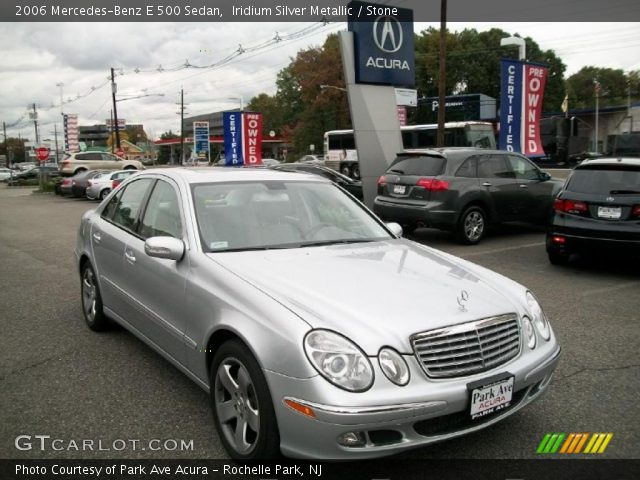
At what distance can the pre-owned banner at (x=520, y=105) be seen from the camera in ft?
51.0

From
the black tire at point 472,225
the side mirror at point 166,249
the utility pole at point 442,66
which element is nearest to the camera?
the side mirror at point 166,249

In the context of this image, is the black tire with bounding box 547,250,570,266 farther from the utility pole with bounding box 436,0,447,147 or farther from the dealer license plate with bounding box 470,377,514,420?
the utility pole with bounding box 436,0,447,147

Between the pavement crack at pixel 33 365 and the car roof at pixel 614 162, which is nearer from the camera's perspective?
the pavement crack at pixel 33 365

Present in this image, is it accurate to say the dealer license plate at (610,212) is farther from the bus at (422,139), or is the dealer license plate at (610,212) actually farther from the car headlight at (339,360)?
the bus at (422,139)

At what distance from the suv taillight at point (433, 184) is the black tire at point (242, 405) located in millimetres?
7393

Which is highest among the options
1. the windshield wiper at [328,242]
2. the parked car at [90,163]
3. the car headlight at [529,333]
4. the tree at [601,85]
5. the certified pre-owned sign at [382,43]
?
the tree at [601,85]

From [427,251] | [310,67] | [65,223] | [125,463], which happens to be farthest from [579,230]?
[310,67]

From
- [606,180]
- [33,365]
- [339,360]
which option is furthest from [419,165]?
[339,360]

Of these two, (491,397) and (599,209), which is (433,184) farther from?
(491,397)

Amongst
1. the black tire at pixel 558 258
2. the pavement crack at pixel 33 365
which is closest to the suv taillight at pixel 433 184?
the black tire at pixel 558 258

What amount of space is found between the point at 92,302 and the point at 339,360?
11.4 feet

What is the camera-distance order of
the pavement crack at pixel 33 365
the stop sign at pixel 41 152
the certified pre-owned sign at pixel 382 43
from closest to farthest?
the pavement crack at pixel 33 365
the certified pre-owned sign at pixel 382 43
the stop sign at pixel 41 152

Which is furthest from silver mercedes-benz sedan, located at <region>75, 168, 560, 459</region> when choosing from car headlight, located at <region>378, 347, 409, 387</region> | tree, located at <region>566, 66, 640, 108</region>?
tree, located at <region>566, 66, 640, 108</region>

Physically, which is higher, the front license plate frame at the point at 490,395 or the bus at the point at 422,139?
the bus at the point at 422,139
